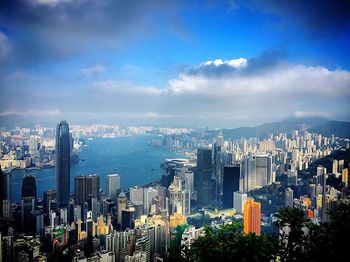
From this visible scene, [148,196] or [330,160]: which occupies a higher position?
[330,160]

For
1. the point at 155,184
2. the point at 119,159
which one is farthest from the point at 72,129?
the point at 155,184

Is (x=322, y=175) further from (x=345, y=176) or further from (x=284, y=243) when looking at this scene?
(x=284, y=243)

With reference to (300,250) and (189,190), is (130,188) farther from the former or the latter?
(300,250)

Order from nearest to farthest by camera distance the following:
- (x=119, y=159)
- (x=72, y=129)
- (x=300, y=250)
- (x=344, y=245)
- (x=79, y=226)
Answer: (x=344, y=245)
(x=300, y=250)
(x=79, y=226)
(x=72, y=129)
(x=119, y=159)

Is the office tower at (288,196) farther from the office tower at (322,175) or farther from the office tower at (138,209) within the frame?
the office tower at (138,209)

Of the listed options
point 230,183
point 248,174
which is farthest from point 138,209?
point 248,174

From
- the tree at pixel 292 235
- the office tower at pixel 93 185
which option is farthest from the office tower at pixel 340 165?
Result: the tree at pixel 292 235
